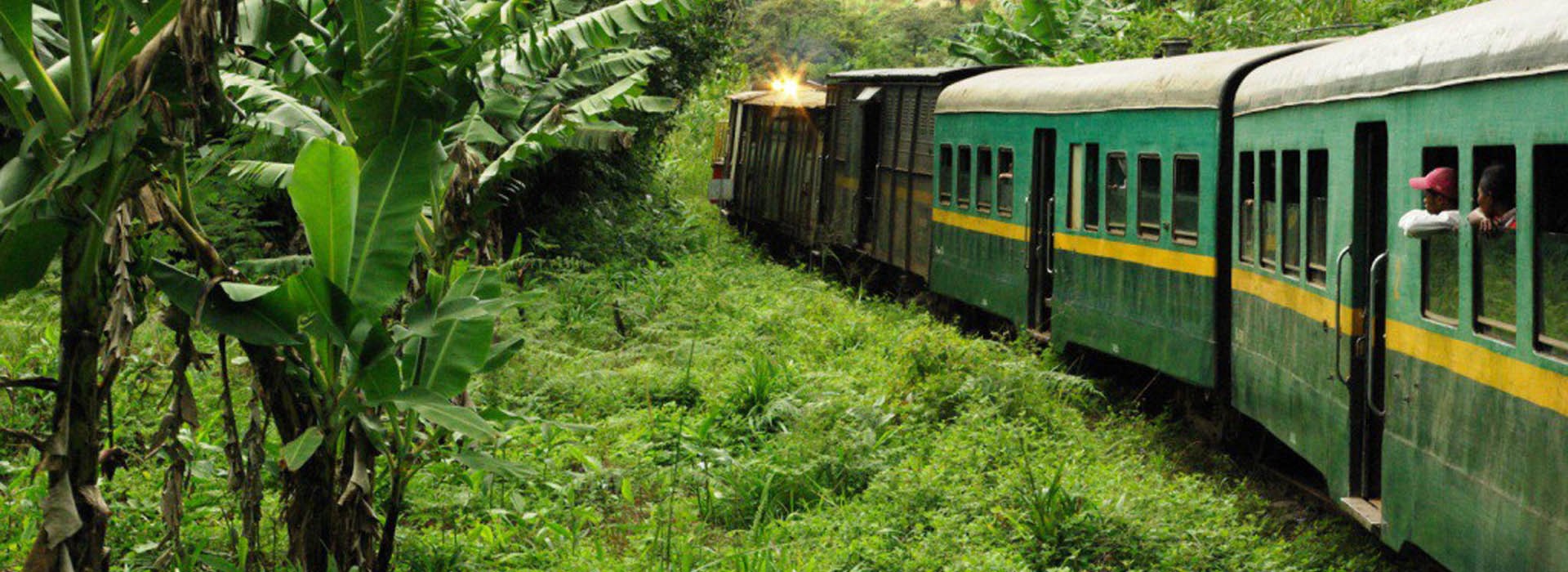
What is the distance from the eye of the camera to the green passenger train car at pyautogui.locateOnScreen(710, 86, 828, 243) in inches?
827

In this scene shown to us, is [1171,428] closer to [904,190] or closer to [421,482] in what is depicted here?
[421,482]

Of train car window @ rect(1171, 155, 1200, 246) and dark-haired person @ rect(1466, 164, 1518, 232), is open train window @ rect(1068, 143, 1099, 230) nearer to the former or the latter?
train car window @ rect(1171, 155, 1200, 246)

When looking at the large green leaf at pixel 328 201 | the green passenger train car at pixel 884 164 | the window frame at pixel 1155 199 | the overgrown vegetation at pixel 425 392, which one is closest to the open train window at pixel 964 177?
the green passenger train car at pixel 884 164

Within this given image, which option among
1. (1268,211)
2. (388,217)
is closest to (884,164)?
(1268,211)

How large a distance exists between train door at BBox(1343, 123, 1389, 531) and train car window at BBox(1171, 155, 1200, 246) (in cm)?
317

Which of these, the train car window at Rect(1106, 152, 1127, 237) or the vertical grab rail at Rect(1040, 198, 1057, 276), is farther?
the vertical grab rail at Rect(1040, 198, 1057, 276)

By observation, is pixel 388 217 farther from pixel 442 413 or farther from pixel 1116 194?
pixel 1116 194

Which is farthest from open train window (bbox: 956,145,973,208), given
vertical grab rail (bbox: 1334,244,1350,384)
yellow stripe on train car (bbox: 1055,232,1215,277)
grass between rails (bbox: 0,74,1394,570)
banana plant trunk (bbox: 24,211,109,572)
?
banana plant trunk (bbox: 24,211,109,572)

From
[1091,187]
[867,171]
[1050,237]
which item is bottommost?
[1050,237]

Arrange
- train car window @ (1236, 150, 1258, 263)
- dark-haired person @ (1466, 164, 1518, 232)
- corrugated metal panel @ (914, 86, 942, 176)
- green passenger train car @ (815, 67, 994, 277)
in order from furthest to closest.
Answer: green passenger train car @ (815, 67, 994, 277) < corrugated metal panel @ (914, 86, 942, 176) < train car window @ (1236, 150, 1258, 263) < dark-haired person @ (1466, 164, 1518, 232)

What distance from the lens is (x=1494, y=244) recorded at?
595 centimetres

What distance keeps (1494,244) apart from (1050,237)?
7.70 meters

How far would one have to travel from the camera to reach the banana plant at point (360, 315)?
603cm

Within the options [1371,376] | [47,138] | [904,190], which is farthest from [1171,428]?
[47,138]
